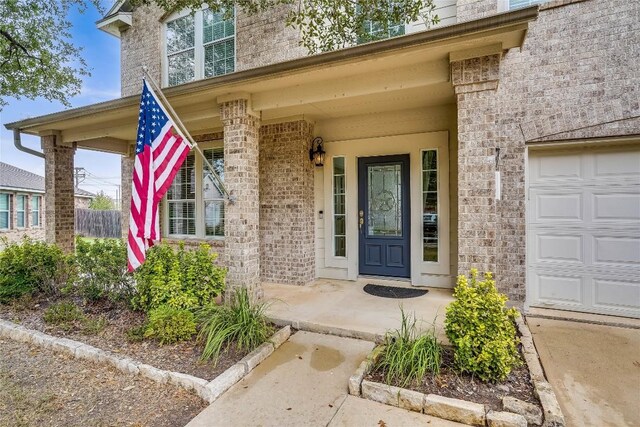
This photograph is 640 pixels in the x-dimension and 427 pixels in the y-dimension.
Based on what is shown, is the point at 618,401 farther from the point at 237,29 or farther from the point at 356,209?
the point at 237,29

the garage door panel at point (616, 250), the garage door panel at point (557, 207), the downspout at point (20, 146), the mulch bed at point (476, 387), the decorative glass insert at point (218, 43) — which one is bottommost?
the mulch bed at point (476, 387)

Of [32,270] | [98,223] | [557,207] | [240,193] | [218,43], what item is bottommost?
[32,270]

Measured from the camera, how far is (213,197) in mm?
6938

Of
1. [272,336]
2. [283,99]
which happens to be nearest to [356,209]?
[283,99]

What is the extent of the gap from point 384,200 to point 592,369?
3.51 metres

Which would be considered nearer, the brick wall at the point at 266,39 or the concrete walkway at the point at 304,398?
the concrete walkway at the point at 304,398

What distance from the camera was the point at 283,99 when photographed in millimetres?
4574

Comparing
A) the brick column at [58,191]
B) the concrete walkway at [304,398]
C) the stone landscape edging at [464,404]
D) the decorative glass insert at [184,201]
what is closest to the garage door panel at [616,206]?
the stone landscape edging at [464,404]

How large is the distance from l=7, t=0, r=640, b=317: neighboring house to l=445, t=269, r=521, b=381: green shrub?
0.86 metres

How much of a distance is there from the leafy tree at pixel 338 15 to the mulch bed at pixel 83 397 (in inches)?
215

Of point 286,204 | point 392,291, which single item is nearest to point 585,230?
point 392,291

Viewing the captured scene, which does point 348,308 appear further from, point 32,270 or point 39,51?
point 39,51

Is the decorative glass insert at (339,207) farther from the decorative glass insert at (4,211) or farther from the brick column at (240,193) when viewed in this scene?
the decorative glass insert at (4,211)

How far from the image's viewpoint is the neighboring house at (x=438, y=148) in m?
3.61
